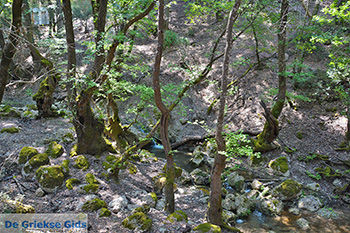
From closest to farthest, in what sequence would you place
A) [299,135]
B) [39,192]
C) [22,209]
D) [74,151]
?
[22,209]
[39,192]
[74,151]
[299,135]

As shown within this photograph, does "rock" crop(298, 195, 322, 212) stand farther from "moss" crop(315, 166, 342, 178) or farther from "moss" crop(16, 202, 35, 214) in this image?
"moss" crop(16, 202, 35, 214)

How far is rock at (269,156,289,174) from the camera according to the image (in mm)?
9172

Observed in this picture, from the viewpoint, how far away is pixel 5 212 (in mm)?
4262

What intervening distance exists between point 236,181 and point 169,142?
3.46 m

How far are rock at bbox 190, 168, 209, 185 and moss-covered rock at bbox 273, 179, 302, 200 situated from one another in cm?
236

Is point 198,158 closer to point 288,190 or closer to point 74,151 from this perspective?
point 288,190

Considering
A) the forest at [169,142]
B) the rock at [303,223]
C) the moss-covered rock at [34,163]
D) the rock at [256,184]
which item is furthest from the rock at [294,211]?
the moss-covered rock at [34,163]

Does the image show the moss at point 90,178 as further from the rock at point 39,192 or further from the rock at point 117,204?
the rock at point 39,192

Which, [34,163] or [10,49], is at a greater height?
[10,49]

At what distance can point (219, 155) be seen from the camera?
5.34 meters

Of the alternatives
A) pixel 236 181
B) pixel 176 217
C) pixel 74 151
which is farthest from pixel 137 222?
pixel 236 181

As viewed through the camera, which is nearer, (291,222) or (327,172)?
(291,222)

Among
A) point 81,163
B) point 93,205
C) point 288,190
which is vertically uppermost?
point 81,163

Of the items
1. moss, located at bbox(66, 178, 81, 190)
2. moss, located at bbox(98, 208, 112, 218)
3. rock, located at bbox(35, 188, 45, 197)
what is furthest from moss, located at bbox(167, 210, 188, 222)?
rock, located at bbox(35, 188, 45, 197)
